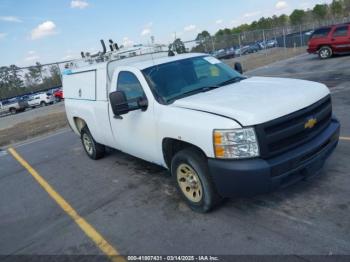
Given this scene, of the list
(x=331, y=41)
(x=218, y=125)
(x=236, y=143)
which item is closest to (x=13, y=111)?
(x=331, y=41)

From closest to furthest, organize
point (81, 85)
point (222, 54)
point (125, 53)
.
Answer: point (81, 85) → point (125, 53) → point (222, 54)

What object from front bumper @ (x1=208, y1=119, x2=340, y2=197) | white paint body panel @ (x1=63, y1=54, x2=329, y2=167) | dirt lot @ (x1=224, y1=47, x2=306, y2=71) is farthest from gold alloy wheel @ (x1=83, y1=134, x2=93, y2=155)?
dirt lot @ (x1=224, y1=47, x2=306, y2=71)

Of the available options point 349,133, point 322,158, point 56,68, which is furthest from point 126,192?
point 56,68

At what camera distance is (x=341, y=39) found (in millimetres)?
18281

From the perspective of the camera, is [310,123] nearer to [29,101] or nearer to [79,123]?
[79,123]

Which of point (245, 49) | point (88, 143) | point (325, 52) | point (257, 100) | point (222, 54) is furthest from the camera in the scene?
point (245, 49)

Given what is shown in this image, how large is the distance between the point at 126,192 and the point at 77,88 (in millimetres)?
2852

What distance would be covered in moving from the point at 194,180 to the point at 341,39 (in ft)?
58.3

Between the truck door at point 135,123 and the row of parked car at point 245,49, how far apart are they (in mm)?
33115

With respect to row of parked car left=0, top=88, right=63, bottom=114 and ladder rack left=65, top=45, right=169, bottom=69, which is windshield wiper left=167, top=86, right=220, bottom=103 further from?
row of parked car left=0, top=88, right=63, bottom=114

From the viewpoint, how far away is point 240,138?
328 cm

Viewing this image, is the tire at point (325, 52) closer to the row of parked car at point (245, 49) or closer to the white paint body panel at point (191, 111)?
the white paint body panel at point (191, 111)

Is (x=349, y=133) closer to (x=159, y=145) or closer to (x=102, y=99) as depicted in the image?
(x=159, y=145)

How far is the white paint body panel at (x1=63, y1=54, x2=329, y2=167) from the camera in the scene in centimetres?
340
